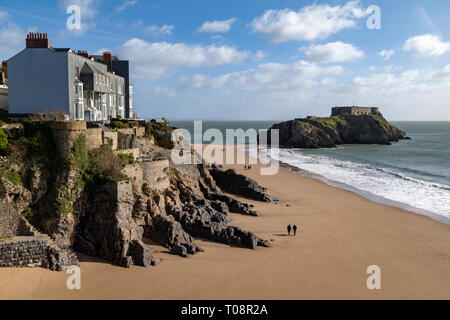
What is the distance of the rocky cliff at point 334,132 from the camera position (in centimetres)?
8881

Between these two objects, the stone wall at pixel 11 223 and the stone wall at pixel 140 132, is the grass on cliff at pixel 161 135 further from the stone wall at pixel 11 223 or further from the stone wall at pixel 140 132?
the stone wall at pixel 11 223

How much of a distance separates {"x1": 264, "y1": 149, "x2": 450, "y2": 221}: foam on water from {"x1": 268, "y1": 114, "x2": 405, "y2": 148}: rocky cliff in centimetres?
3285

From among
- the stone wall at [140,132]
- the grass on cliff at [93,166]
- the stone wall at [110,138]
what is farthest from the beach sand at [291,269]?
the stone wall at [140,132]

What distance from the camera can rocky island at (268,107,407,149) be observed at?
88.8 meters

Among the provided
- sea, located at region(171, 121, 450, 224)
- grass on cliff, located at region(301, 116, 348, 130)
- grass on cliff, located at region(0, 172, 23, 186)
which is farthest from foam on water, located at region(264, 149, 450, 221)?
grass on cliff, located at region(301, 116, 348, 130)

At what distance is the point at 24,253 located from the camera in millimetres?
14867

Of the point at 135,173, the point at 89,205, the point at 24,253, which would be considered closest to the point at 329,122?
the point at 135,173

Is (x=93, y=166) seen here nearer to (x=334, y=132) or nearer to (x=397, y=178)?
(x=397, y=178)

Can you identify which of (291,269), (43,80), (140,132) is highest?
(43,80)

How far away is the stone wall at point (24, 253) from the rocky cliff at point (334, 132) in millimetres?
76803

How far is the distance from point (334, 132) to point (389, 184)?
6030 centimetres

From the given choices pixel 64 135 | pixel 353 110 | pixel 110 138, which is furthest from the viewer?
pixel 353 110

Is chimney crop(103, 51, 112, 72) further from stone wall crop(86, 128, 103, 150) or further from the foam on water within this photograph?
the foam on water
